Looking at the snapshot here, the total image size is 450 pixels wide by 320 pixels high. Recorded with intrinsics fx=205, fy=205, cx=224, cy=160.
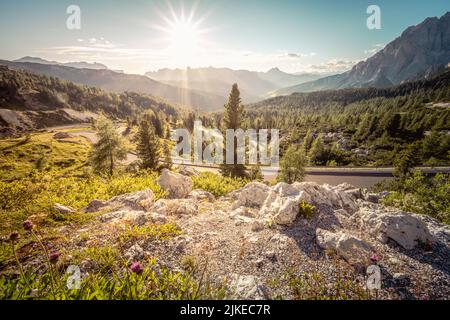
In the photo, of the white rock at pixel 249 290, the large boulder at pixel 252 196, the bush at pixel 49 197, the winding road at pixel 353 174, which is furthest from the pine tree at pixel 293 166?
the white rock at pixel 249 290

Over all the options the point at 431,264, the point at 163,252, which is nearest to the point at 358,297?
the point at 431,264

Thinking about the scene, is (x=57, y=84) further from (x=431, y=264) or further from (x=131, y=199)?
(x=431, y=264)

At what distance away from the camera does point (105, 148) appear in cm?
2912

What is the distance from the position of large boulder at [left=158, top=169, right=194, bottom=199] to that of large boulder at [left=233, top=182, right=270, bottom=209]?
4770mm

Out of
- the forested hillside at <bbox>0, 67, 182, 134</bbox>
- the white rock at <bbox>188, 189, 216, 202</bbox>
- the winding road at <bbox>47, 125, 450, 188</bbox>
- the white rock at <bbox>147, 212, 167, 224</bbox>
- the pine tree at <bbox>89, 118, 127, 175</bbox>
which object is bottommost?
the winding road at <bbox>47, 125, 450, 188</bbox>

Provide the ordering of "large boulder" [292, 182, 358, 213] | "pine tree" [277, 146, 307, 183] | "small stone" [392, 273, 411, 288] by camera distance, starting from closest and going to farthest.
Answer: "small stone" [392, 273, 411, 288] → "large boulder" [292, 182, 358, 213] → "pine tree" [277, 146, 307, 183]

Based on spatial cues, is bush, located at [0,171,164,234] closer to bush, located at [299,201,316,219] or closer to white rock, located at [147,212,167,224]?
white rock, located at [147,212,167,224]

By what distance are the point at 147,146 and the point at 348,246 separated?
30222 millimetres

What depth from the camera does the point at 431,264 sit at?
24.6 feet

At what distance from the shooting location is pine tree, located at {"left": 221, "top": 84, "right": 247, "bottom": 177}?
2778 cm

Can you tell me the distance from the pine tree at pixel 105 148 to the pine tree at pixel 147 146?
311 cm

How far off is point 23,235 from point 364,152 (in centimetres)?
10789

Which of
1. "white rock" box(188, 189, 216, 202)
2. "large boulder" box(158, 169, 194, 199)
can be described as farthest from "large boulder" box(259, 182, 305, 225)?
"large boulder" box(158, 169, 194, 199)

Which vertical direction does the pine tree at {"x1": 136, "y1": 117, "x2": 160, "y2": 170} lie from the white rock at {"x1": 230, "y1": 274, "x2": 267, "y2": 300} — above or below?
above
